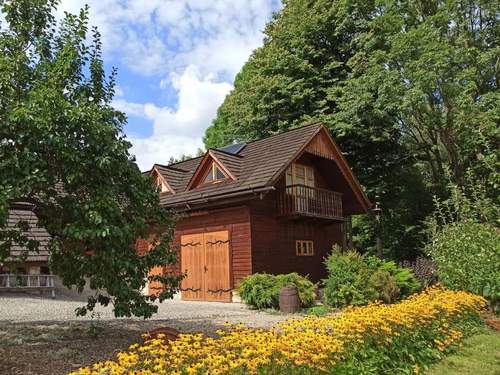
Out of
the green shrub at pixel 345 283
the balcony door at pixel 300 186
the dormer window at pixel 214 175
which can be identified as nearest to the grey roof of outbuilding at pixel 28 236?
the dormer window at pixel 214 175

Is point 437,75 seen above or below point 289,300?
above

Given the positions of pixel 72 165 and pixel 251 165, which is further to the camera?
pixel 251 165

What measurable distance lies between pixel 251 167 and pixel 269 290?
17.7ft

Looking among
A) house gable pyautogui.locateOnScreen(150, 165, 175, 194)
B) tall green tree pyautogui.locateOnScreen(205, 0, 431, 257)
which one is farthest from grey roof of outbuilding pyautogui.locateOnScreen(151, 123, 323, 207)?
tall green tree pyautogui.locateOnScreen(205, 0, 431, 257)

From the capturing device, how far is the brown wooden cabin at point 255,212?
52.9ft

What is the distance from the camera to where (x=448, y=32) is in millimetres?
24453

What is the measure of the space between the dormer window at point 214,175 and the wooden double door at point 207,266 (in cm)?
212

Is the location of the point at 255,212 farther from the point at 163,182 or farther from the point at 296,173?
the point at 163,182

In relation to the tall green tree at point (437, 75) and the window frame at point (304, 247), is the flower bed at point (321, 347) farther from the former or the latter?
the tall green tree at point (437, 75)

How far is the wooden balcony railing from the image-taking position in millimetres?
17031

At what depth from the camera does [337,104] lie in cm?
2605

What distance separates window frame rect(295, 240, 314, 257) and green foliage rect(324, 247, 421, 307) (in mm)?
3685

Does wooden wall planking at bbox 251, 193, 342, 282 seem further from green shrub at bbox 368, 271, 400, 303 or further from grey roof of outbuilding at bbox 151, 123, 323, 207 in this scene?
green shrub at bbox 368, 271, 400, 303

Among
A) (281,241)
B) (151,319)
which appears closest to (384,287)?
(281,241)
